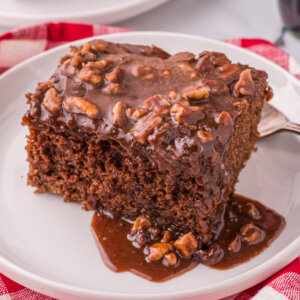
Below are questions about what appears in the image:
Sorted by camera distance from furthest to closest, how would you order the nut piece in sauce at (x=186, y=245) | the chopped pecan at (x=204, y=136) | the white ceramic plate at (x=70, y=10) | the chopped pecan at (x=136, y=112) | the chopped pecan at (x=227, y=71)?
the white ceramic plate at (x=70, y=10), the chopped pecan at (x=227, y=71), the nut piece in sauce at (x=186, y=245), the chopped pecan at (x=136, y=112), the chopped pecan at (x=204, y=136)

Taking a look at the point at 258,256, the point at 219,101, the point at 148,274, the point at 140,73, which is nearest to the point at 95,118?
the point at 140,73


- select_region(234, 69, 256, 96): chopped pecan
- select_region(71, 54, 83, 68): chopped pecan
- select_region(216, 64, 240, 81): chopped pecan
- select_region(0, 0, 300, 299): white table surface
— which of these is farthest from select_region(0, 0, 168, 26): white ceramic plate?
select_region(234, 69, 256, 96): chopped pecan

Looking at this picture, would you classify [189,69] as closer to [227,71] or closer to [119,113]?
[227,71]

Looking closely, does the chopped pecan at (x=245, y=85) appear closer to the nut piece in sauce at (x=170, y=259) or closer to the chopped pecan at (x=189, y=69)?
the chopped pecan at (x=189, y=69)

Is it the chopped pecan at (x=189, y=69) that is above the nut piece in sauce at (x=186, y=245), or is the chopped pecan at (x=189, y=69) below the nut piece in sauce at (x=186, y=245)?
above

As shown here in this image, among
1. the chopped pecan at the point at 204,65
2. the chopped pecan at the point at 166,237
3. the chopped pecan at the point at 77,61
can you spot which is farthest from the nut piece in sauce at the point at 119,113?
the chopped pecan at the point at 166,237

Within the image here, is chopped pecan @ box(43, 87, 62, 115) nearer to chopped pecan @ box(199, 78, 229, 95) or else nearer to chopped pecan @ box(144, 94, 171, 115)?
chopped pecan @ box(144, 94, 171, 115)
